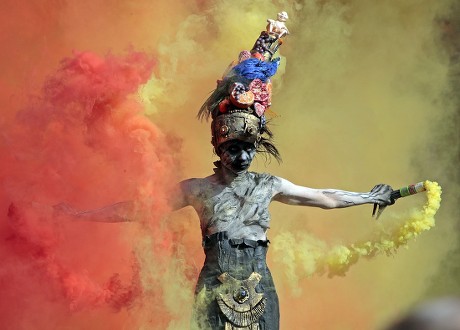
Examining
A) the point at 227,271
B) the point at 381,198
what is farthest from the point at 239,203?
the point at 381,198

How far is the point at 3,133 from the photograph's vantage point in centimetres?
435

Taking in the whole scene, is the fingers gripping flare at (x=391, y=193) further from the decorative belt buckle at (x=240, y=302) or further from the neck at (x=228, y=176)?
the decorative belt buckle at (x=240, y=302)

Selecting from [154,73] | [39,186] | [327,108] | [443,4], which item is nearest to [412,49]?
[443,4]

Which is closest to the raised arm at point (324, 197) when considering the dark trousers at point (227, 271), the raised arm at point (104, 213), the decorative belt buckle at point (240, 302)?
the dark trousers at point (227, 271)

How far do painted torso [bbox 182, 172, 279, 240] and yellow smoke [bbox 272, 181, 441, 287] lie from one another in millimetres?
646

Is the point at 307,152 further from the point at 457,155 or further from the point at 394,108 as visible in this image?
the point at 457,155

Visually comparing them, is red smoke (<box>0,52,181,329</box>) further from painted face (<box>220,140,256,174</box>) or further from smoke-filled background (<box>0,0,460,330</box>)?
painted face (<box>220,140,256,174</box>)

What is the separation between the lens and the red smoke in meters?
4.12

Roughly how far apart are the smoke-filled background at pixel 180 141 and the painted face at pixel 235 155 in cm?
38

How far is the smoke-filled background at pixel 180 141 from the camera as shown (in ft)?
13.8

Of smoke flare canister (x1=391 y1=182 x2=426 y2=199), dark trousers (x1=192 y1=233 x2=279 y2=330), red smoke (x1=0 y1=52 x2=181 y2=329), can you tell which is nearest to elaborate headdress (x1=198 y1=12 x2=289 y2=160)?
red smoke (x1=0 y1=52 x2=181 y2=329)

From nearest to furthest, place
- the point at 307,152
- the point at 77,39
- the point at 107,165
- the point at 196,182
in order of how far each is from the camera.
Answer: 1. the point at 196,182
2. the point at 107,165
3. the point at 77,39
4. the point at 307,152

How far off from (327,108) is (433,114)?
0.92 m

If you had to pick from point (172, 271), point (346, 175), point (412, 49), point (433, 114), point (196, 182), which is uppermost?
point (412, 49)
